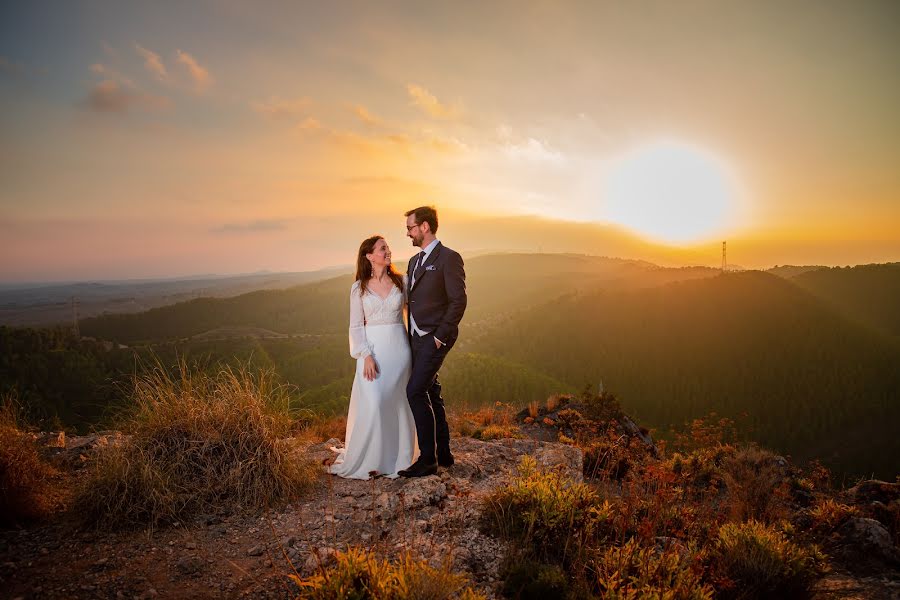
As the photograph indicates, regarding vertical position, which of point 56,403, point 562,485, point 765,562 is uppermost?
point 562,485

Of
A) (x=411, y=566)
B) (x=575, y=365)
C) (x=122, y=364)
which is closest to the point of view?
(x=411, y=566)

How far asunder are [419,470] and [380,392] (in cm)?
98

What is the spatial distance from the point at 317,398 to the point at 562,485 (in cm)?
2575

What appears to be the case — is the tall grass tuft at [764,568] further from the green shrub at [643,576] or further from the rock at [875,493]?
the rock at [875,493]

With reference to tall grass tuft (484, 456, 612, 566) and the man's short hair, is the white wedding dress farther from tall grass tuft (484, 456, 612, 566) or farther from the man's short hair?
tall grass tuft (484, 456, 612, 566)

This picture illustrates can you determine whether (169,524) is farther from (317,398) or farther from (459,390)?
(317,398)

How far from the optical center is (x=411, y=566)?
2688mm

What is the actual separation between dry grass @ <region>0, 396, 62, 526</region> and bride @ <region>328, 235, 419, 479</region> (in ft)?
9.19

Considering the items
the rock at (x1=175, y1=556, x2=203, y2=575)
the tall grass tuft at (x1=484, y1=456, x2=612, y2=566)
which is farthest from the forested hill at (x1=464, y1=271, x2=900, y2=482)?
the rock at (x1=175, y1=556, x2=203, y2=575)

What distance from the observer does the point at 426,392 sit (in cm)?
490

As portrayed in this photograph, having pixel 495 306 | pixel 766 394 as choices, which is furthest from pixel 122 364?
pixel 495 306

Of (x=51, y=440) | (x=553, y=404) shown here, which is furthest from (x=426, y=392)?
(x=553, y=404)

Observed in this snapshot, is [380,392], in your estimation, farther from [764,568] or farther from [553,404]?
[553,404]

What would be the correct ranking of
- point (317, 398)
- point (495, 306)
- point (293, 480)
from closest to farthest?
point (293, 480) → point (317, 398) → point (495, 306)
